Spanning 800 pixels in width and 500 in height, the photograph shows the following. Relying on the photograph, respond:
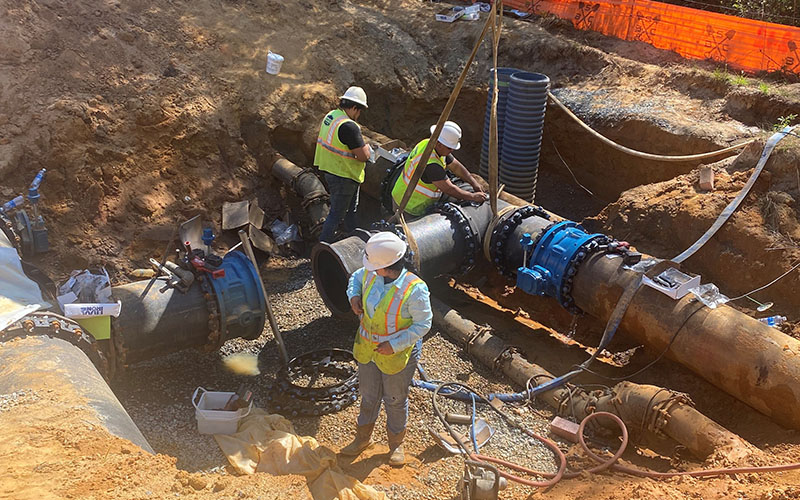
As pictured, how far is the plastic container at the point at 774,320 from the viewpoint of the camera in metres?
5.66

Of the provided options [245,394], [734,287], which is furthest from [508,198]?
[245,394]

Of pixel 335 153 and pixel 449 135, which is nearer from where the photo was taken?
pixel 449 135

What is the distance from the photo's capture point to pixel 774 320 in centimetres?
586

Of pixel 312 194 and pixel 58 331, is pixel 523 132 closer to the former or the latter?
pixel 312 194

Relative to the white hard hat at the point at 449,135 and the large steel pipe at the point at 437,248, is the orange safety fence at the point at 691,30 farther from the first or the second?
the white hard hat at the point at 449,135

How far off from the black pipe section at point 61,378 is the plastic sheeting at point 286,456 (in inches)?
32.2

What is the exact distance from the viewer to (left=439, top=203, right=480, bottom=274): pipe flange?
700cm

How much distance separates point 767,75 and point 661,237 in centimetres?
434

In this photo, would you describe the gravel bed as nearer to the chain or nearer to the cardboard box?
the chain

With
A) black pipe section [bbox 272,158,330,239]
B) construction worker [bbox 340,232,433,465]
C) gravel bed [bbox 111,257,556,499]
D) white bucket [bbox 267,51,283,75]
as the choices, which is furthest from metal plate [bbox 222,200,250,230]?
construction worker [bbox 340,232,433,465]

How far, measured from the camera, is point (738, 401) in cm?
565

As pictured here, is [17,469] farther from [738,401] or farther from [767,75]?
[767,75]

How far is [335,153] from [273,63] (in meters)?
2.80

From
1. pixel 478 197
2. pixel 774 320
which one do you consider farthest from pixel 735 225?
pixel 478 197
